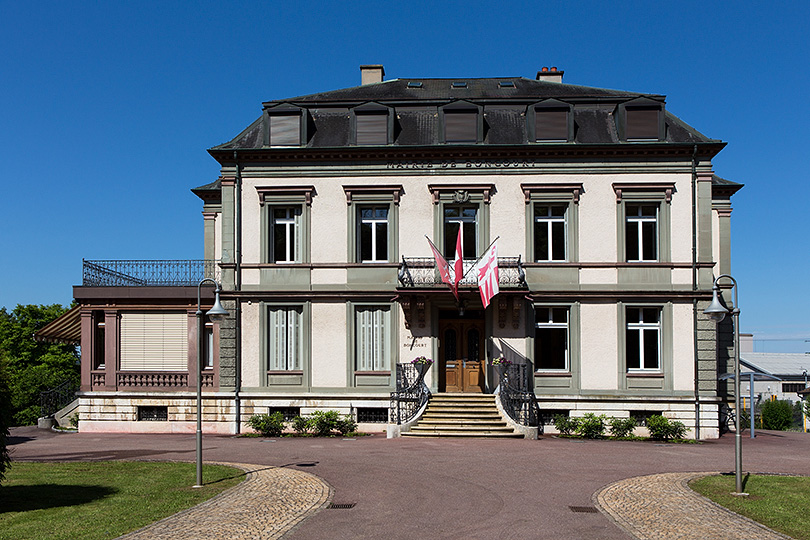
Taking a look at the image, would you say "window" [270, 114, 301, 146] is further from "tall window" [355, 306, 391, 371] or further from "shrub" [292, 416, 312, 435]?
"shrub" [292, 416, 312, 435]

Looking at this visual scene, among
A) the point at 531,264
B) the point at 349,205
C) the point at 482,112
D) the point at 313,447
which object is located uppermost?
Answer: the point at 482,112

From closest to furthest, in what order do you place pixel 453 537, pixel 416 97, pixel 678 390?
pixel 453 537 < pixel 678 390 < pixel 416 97

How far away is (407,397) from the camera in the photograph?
2227 cm

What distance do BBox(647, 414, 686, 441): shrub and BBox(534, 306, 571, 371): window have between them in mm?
3370

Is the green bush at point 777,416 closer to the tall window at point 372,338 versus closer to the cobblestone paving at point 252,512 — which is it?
the tall window at point 372,338

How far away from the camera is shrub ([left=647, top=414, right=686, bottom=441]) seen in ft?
73.0

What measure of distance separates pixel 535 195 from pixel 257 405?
39.0 ft

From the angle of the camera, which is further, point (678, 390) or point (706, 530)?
point (678, 390)

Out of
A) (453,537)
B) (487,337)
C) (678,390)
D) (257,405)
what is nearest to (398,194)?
(487,337)

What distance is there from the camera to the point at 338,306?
80.1ft

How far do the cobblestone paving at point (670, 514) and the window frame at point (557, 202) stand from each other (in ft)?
36.2

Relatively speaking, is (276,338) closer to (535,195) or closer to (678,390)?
(535,195)

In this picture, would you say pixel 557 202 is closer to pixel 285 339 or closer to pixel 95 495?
pixel 285 339

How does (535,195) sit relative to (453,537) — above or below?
above
